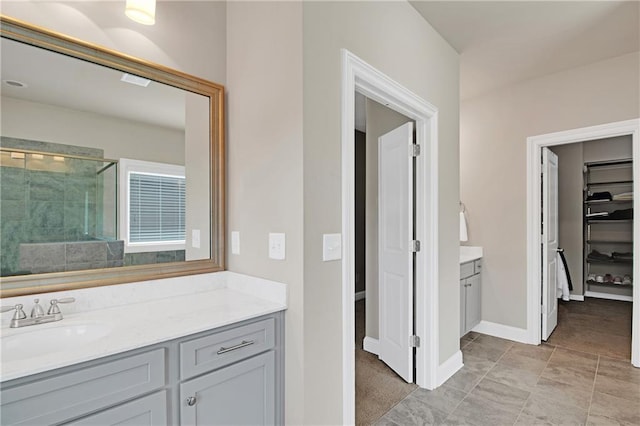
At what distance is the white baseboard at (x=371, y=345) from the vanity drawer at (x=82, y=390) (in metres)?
2.19

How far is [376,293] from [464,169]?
183 centimetres

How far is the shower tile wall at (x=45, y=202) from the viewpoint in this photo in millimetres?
1359

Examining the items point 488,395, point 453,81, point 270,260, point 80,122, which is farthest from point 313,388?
point 453,81

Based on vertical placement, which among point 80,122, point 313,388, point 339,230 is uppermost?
point 80,122

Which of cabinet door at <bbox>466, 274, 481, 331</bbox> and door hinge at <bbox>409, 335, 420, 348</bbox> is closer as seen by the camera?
door hinge at <bbox>409, 335, 420, 348</bbox>

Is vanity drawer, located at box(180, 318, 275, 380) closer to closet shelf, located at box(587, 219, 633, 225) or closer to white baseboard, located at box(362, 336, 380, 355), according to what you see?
white baseboard, located at box(362, 336, 380, 355)

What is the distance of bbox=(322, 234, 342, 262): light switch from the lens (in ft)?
5.29

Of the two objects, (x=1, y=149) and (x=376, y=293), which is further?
(x=376, y=293)

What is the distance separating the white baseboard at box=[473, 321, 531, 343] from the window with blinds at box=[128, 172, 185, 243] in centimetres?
325

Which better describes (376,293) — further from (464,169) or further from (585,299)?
(585,299)

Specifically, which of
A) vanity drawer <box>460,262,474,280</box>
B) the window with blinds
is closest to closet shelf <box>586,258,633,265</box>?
vanity drawer <box>460,262,474,280</box>

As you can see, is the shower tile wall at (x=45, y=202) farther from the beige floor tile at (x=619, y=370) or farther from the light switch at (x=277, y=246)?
the beige floor tile at (x=619, y=370)

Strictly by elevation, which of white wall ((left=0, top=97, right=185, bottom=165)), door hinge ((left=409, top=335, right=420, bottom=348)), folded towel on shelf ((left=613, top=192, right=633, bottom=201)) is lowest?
door hinge ((left=409, top=335, right=420, bottom=348))

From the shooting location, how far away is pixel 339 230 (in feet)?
5.54
